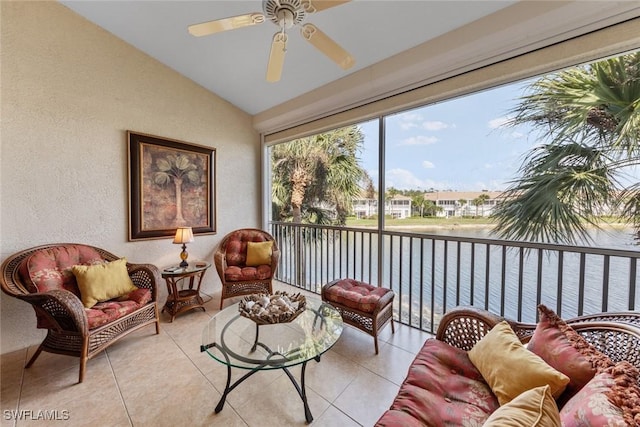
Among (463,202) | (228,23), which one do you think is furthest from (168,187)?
(463,202)

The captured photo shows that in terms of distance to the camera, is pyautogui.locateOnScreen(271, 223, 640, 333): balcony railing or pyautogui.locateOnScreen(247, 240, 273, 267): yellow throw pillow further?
pyautogui.locateOnScreen(247, 240, 273, 267): yellow throw pillow

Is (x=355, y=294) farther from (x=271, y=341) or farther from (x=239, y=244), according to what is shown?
(x=239, y=244)

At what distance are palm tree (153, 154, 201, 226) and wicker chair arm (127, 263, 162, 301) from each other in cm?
87

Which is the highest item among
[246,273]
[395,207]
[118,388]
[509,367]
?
[395,207]

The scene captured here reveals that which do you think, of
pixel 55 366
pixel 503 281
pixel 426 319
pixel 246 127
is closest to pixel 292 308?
pixel 426 319

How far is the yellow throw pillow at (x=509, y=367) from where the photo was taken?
100 centimetres

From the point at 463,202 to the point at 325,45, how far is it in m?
1.81

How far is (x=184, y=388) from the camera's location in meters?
1.76

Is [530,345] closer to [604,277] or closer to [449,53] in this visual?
[604,277]

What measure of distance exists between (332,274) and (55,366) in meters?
2.87

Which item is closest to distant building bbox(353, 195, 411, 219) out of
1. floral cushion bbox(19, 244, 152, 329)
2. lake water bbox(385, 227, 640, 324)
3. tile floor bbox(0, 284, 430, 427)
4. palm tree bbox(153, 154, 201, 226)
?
lake water bbox(385, 227, 640, 324)

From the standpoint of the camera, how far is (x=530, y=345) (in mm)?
1192

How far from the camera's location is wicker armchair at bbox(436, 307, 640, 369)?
1053 millimetres

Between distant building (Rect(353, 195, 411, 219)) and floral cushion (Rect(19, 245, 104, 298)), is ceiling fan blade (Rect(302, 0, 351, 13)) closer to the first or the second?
distant building (Rect(353, 195, 411, 219))
